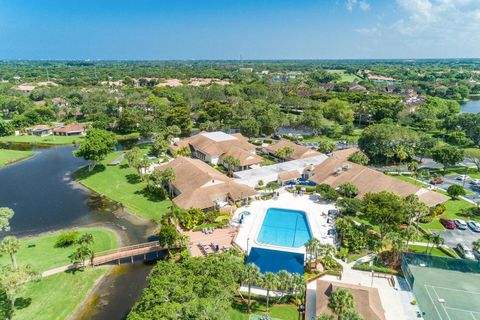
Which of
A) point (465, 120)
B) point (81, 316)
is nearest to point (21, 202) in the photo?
point (81, 316)

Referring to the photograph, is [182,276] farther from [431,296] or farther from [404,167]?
[404,167]

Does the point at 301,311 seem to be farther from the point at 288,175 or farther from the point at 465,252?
the point at 288,175

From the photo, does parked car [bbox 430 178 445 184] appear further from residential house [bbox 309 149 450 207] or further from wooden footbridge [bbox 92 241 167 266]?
wooden footbridge [bbox 92 241 167 266]

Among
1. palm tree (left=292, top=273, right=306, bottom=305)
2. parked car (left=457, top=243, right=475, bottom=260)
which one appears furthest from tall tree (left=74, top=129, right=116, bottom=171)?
parked car (left=457, top=243, right=475, bottom=260)

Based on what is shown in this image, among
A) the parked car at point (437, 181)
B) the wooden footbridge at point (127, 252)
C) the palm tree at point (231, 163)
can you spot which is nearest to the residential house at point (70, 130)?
the palm tree at point (231, 163)

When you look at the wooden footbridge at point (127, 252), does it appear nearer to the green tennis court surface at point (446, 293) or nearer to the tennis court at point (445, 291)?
the tennis court at point (445, 291)
